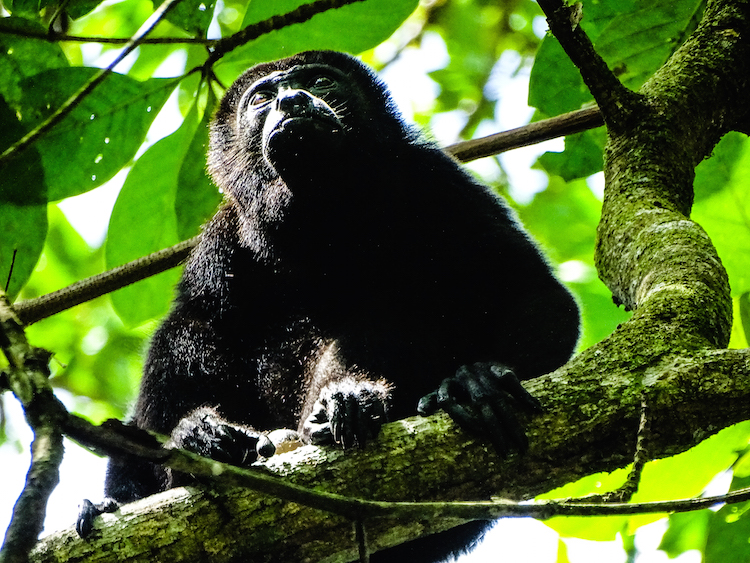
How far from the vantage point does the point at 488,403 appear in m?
2.07

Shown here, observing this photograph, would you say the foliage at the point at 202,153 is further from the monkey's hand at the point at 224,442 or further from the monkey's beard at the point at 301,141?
the monkey's hand at the point at 224,442

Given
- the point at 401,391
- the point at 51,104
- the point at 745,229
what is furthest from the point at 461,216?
the point at 51,104

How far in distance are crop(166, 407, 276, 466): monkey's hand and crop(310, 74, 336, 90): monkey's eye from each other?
1909 millimetres

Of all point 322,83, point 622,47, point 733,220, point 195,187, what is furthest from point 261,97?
point 733,220

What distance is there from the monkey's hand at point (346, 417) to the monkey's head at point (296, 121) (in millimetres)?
1188

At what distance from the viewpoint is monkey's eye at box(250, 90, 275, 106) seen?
161 inches

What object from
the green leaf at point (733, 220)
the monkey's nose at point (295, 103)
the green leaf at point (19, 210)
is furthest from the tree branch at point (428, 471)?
the monkey's nose at point (295, 103)

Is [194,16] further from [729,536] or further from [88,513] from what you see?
[729,536]

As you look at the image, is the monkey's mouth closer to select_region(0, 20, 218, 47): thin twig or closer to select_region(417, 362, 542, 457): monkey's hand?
select_region(0, 20, 218, 47): thin twig

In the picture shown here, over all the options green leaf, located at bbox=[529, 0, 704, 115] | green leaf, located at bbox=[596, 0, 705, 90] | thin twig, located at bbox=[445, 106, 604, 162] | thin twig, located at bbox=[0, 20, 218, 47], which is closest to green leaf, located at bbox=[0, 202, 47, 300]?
thin twig, located at bbox=[0, 20, 218, 47]

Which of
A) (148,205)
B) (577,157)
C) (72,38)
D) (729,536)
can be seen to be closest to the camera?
(729,536)

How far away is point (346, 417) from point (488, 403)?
0.39m

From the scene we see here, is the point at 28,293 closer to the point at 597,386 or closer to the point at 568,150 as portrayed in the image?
the point at 568,150

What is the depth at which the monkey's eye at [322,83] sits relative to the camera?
Result: 406 centimetres
